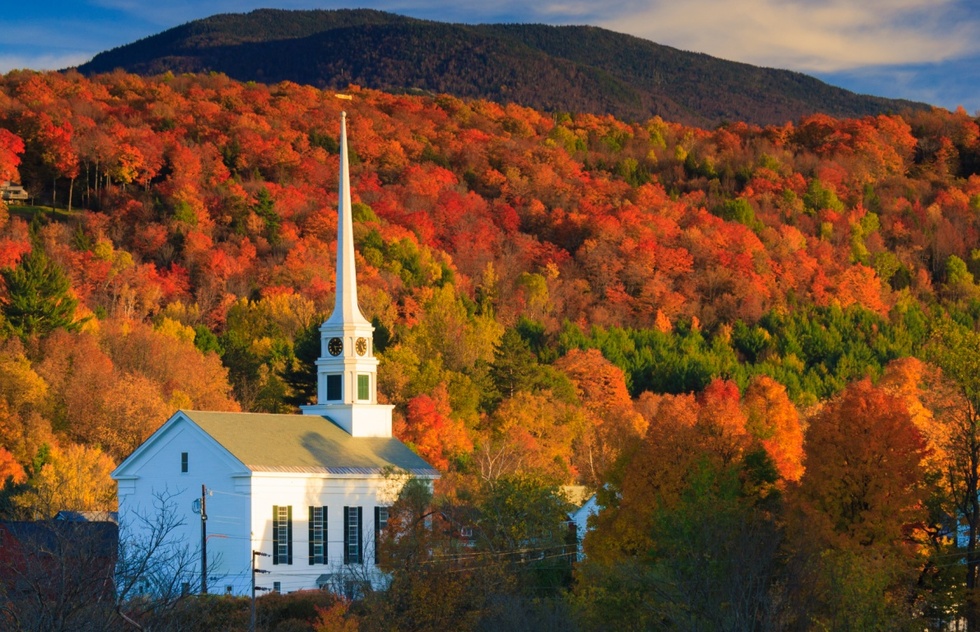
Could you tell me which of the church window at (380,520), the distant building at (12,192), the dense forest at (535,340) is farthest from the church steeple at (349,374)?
the distant building at (12,192)

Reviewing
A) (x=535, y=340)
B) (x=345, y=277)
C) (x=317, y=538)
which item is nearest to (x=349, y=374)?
(x=345, y=277)

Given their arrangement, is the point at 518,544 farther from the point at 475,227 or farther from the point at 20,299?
the point at 475,227

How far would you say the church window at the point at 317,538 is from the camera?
A: 6506cm

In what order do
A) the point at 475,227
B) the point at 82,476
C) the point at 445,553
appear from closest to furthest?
the point at 445,553
the point at 82,476
the point at 475,227

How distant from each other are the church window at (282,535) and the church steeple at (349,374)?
24.5 ft

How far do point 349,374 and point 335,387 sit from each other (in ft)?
2.93

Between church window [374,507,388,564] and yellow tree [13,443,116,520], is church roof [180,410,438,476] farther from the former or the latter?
yellow tree [13,443,116,520]

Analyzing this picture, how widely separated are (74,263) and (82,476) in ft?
159

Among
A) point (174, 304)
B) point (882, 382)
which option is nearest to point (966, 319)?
point (882, 382)

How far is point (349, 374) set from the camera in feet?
236

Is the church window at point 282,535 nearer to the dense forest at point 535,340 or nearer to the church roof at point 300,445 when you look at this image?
the church roof at point 300,445

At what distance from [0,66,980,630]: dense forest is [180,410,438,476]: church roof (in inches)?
123

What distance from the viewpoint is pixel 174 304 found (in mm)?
115312

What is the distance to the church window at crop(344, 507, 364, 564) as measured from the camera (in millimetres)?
66062
